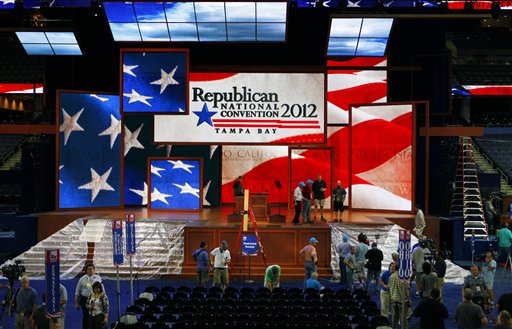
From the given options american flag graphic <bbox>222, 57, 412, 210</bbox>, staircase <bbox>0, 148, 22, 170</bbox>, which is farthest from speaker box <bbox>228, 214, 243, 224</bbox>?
staircase <bbox>0, 148, 22, 170</bbox>

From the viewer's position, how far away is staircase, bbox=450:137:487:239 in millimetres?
32719

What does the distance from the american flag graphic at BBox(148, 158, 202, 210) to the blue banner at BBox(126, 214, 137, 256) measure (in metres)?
10.5

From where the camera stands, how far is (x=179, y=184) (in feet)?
108

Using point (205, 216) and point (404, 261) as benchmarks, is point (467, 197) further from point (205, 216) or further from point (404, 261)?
point (404, 261)

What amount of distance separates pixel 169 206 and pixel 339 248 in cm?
958

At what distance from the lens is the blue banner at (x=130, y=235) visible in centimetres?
2197

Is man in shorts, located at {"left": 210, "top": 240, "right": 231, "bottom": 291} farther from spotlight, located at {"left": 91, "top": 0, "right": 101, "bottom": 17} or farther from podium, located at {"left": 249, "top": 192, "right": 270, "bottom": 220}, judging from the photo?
spotlight, located at {"left": 91, "top": 0, "right": 101, "bottom": 17}

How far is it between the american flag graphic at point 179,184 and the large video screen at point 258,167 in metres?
3.59

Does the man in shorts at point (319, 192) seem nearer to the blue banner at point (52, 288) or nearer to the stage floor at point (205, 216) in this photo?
the stage floor at point (205, 216)

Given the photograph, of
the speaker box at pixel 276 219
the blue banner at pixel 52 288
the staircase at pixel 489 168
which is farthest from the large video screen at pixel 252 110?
the blue banner at pixel 52 288

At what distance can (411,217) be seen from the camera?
101ft

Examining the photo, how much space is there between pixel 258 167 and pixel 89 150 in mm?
7985

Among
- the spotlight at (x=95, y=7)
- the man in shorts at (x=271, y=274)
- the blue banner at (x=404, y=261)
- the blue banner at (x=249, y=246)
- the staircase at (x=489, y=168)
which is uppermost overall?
the spotlight at (x=95, y=7)

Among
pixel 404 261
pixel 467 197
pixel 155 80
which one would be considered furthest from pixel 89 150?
pixel 404 261
